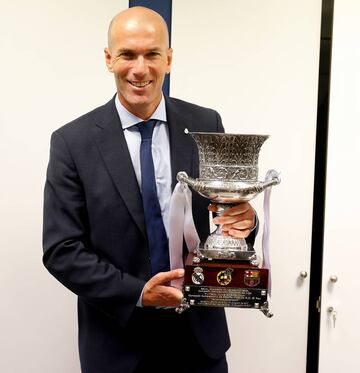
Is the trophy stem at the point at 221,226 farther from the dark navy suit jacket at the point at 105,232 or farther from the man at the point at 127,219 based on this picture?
the dark navy suit jacket at the point at 105,232

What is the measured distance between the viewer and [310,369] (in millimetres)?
1744

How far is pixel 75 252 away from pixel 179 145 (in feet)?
1.25

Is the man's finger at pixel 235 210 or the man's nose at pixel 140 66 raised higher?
the man's nose at pixel 140 66

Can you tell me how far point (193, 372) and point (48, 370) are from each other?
727 mm

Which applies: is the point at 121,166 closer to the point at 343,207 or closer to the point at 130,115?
the point at 130,115

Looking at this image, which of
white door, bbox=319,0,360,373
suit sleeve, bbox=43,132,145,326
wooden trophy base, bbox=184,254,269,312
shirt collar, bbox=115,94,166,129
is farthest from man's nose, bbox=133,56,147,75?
white door, bbox=319,0,360,373

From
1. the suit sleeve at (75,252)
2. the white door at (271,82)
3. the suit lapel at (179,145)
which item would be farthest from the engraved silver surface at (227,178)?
the white door at (271,82)

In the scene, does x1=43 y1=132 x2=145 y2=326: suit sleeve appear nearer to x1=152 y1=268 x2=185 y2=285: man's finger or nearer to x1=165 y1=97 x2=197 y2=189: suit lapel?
x1=152 y1=268 x2=185 y2=285: man's finger

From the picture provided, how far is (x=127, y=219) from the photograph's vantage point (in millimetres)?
1229

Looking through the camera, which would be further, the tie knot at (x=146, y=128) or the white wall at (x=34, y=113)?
the white wall at (x=34, y=113)

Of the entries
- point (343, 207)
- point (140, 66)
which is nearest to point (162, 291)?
point (140, 66)

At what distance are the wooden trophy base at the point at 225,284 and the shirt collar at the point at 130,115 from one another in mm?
411

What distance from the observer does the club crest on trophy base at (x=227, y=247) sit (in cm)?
109

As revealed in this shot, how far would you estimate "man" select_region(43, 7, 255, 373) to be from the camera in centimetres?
120
